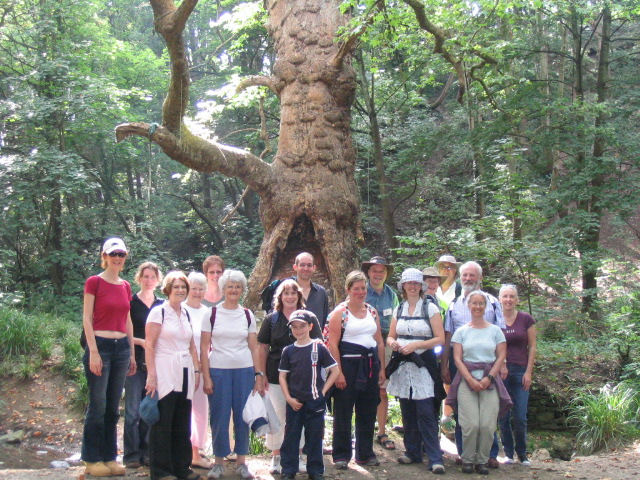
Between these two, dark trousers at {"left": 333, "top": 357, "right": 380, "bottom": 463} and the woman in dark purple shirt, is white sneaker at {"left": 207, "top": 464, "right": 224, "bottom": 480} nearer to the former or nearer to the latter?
dark trousers at {"left": 333, "top": 357, "right": 380, "bottom": 463}

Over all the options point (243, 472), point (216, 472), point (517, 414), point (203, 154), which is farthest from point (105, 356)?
point (517, 414)

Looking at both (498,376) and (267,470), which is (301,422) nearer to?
(267,470)

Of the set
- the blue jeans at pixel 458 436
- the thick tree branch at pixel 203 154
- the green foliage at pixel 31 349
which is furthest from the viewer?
the green foliage at pixel 31 349

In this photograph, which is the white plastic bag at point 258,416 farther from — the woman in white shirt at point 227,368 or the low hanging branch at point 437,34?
the low hanging branch at point 437,34

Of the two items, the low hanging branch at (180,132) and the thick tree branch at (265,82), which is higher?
the thick tree branch at (265,82)

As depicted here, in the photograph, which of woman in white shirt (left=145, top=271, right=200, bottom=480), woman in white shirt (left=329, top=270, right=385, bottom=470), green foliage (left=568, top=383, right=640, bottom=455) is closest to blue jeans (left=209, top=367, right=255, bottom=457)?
woman in white shirt (left=145, top=271, right=200, bottom=480)

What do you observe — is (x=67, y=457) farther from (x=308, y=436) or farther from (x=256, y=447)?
(x=308, y=436)

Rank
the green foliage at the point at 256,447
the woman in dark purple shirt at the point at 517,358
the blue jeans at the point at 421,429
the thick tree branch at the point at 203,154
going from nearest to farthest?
the blue jeans at the point at 421,429 < the woman in dark purple shirt at the point at 517,358 < the green foliage at the point at 256,447 < the thick tree branch at the point at 203,154

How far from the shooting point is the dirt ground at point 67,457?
4500mm

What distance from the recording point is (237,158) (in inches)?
272

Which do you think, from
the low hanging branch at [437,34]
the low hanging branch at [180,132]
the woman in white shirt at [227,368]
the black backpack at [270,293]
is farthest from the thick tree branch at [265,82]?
the woman in white shirt at [227,368]

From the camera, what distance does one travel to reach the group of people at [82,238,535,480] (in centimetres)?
413

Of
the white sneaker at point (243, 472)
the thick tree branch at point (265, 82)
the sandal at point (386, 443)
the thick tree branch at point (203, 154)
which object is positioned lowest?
the sandal at point (386, 443)

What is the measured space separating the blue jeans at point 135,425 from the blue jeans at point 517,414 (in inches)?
124
